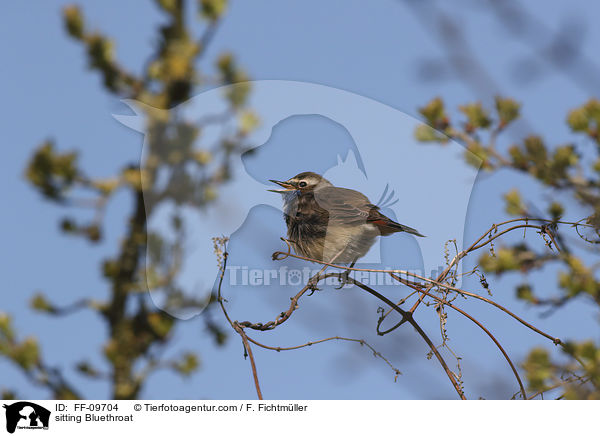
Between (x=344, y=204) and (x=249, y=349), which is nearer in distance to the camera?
(x=249, y=349)

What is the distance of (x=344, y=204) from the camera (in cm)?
187

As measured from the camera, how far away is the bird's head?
5.68ft

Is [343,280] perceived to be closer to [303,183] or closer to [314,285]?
[314,285]

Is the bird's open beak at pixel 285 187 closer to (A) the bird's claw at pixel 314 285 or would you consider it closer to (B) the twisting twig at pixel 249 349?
(A) the bird's claw at pixel 314 285

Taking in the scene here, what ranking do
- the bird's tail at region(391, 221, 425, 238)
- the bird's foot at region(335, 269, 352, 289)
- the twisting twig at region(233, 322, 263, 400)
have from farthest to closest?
the bird's tail at region(391, 221, 425, 238), the bird's foot at region(335, 269, 352, 289), the twisting twig at region(233, 322, 263, 400)

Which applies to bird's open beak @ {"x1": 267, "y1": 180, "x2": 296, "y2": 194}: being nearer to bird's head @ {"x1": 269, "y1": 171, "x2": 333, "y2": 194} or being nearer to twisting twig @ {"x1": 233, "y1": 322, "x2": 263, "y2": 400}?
bird's head @ {"x1": 269, "y1": 171, "x2": 333, "y2": 194}

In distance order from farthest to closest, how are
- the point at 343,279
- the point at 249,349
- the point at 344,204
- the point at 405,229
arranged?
the point at 344,204 → the point at 405,229 → the point at 343,279 → the point at 249,349
